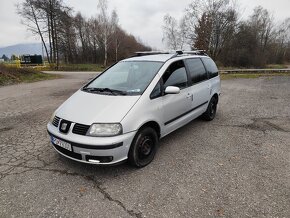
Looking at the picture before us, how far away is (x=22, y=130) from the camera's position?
5.16 metres

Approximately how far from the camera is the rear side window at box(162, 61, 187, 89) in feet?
12.7

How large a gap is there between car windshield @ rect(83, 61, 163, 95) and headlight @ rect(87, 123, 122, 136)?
0.71 m

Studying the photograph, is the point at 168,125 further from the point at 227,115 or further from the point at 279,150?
the point at 227,115

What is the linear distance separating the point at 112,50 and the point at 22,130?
42.3 metres

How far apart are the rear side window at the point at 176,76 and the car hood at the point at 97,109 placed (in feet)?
2.76

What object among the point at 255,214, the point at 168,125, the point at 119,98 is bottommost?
the point at 255,214

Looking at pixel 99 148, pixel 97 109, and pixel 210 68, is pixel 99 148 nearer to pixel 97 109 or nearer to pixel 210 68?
pixel 97 109

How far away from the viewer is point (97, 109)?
3170 millimetres

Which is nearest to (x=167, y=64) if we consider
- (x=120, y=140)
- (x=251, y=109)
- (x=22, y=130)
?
(x=120, y=140)

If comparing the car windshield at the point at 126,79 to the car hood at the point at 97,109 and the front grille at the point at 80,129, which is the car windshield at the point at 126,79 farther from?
the front grille at the point at 80,129

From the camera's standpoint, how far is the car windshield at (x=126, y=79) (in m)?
3.60

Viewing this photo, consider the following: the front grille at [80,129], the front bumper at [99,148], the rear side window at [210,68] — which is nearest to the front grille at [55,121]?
the front bumper at [99,148]

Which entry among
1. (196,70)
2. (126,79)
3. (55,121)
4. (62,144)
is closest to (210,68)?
(196,70)

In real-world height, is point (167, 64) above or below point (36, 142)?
above
